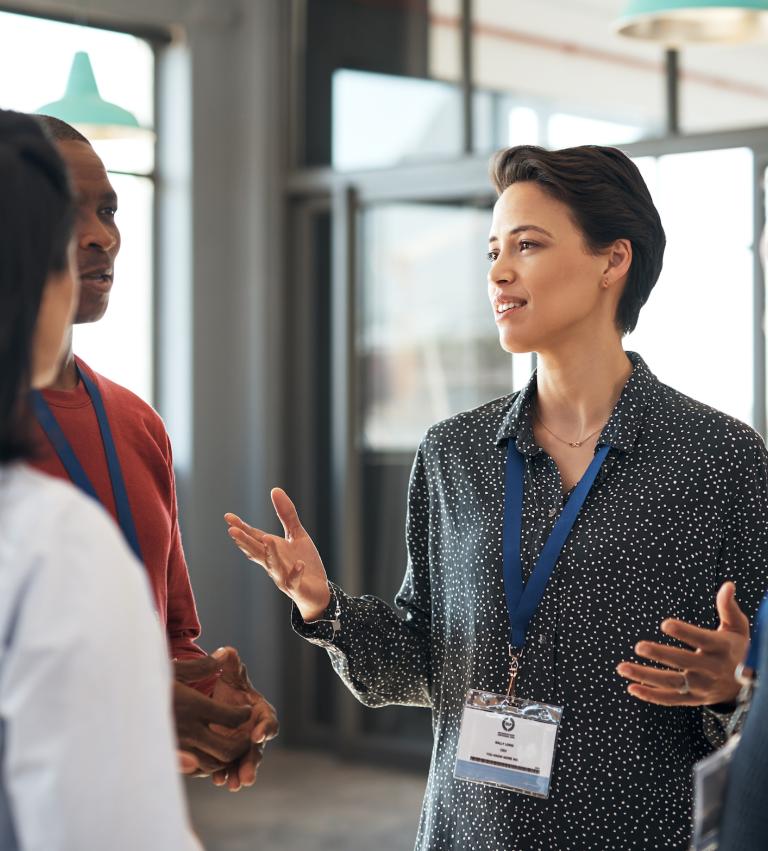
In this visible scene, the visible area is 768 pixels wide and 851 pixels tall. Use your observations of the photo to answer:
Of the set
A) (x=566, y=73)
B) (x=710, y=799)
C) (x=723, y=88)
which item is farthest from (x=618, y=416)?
(x=566, y=73)

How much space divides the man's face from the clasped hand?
52cm

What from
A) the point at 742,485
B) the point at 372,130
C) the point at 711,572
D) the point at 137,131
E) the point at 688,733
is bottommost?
the point at 688,733

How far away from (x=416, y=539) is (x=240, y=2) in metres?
4.26

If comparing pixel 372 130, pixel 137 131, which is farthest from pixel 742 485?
pixel 372 130

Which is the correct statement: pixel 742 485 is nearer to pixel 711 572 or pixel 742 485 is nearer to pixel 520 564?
pixel 711 572

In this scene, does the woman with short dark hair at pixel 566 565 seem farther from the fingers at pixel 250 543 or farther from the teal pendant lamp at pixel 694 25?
the teal pendant lamp at pixel 694 25

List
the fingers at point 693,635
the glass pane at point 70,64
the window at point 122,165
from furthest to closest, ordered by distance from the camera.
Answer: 1. the window at point 122,165
2. the glass pane at point 70,64
3. the fingers at point 693,635

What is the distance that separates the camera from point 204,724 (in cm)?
159

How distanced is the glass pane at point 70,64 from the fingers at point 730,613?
149 inches

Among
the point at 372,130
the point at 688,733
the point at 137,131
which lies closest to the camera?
the point at 688,733

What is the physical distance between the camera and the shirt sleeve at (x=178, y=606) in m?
1.88

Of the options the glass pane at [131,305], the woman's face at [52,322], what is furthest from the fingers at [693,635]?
the glass pane at [131,305]

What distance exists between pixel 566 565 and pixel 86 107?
2789 millimetres

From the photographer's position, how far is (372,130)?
17.9 ft
